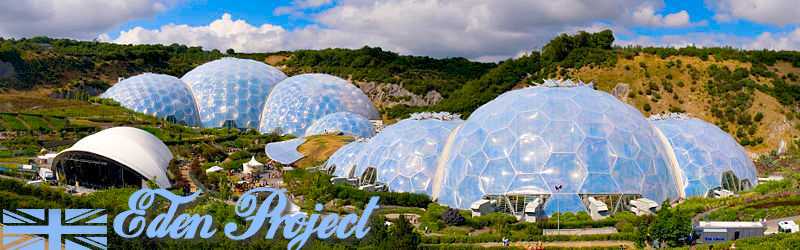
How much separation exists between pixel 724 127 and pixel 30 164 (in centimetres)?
5378

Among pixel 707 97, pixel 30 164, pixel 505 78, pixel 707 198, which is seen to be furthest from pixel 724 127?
pixel 30 164

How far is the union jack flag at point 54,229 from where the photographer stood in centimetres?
2040

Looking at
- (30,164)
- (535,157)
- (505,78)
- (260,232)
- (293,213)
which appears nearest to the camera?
(260,232)

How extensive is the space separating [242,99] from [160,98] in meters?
7.73

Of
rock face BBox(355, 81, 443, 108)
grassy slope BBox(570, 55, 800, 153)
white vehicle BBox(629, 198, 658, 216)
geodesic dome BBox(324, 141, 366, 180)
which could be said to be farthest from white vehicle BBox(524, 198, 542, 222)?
rock face BBox(355, 81, 443, 108)

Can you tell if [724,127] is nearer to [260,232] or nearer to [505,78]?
[505,78]

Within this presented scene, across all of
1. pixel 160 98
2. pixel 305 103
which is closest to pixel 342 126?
pixel 305 103

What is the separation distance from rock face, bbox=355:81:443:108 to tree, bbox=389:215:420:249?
66.0 m

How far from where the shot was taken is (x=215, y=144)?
53.5 metres

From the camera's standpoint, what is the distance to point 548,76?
69.9 metres

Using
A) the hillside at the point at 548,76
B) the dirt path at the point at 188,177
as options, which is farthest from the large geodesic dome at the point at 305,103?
the dirt path at the point at 188,177

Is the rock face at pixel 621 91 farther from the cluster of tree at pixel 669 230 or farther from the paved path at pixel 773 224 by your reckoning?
the cluster of tree at pixel 669 230

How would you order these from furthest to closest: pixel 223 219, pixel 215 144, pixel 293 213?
pixel 215 144
pixel 293 213
pixel 223 219

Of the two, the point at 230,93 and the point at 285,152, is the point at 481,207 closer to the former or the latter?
the point at 285,152
